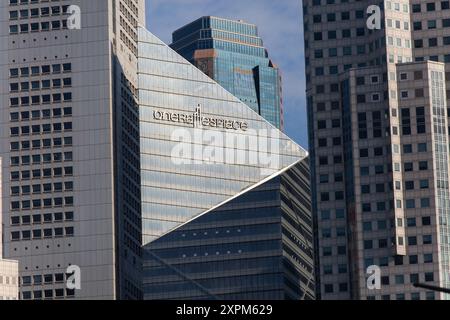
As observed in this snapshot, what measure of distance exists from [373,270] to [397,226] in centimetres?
717
